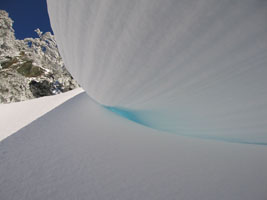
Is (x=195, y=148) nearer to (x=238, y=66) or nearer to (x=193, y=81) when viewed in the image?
(x=193, y=81)

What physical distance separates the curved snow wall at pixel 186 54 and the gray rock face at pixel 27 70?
8317 millimetres

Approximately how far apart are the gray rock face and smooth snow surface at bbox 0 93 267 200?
303 inches

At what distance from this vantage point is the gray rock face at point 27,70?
716 centimetres

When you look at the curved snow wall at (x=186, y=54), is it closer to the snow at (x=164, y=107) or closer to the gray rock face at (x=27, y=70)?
the snow at (x=164, y=107)

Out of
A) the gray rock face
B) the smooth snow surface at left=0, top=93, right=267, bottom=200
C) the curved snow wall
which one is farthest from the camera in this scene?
the gray rock face

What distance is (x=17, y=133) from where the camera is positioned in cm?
136

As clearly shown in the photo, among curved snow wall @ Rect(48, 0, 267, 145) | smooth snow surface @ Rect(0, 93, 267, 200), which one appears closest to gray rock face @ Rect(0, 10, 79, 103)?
smooth snow surface @ Rect(0, 93, 267, 200)

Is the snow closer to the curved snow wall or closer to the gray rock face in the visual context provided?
the curved snow wall

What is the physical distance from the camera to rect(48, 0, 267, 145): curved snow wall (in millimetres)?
513

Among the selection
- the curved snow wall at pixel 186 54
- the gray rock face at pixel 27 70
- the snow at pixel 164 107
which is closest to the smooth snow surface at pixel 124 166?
the snow at pixel 164 107

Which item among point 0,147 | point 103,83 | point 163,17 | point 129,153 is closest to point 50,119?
point 0,147

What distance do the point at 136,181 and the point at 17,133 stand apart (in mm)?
1295

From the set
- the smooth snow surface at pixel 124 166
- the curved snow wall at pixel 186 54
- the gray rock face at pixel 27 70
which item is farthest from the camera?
the gray rock face at pixel 27 70

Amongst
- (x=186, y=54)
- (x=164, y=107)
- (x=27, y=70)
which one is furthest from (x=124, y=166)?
(x=27, y=70)
